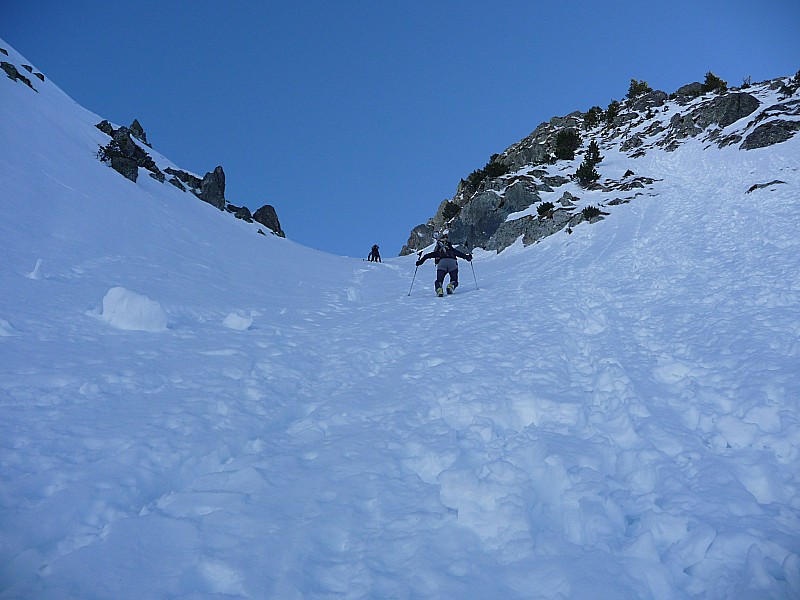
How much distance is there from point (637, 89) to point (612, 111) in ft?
38.0

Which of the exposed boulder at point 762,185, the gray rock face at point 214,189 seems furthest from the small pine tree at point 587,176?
the gray rock face at point 214,189

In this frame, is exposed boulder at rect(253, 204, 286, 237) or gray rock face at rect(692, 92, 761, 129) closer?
gray rock face at rect(692, 92, 761, 129)

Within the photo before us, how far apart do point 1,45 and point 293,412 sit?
139ft

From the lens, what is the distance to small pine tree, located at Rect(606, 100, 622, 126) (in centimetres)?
5798

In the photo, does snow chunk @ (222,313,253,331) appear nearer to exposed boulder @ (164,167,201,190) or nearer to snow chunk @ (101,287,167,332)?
snow chunk @ (101,287,167,332)

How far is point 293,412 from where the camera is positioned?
198 inches

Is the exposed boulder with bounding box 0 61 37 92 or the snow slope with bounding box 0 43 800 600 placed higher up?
the exposed boulder with bounding box 0 61 37 92

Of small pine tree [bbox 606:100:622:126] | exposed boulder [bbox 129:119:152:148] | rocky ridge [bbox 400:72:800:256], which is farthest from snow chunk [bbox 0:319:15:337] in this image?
small pine tree [bbox 606:100:622:126]

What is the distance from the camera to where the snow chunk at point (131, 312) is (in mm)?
6551

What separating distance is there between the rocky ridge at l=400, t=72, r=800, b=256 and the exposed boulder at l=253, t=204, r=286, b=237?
1685 centimetres

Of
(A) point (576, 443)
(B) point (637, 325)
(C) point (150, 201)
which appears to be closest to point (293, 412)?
(A) point (576, 443)

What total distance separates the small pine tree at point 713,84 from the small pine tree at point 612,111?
10734mm

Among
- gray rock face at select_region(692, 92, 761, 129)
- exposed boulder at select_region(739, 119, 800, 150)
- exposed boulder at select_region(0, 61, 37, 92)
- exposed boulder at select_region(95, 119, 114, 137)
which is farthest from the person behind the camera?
gray rock face at select_region(692, 92, 761, 129)

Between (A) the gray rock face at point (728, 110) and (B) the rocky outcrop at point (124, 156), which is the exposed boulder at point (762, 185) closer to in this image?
(A) the gray rock face at point (728, 110)
